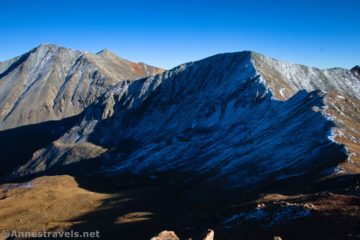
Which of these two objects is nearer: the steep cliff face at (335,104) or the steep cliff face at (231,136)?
the steep cliff face at (335,104)

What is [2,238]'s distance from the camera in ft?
235

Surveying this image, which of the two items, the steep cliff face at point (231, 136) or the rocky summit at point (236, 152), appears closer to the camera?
the rocky summit at point (236, 152)

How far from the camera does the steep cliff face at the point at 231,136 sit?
97.2 meters

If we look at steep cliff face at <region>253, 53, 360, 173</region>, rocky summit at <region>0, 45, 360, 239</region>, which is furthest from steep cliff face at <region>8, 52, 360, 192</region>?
steep cliff face at <region>253, 53, 360, 173</region>

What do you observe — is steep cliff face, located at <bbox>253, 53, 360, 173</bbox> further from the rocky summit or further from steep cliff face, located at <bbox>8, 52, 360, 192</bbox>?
steep cliff face, located at <bbox>8, 52, 360, 192</bbox>

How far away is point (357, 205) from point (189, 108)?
149 metres

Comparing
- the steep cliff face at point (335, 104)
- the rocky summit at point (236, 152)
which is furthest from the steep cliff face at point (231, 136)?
the steep cliff face at point (335, 104)

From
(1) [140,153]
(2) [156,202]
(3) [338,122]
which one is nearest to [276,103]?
(3) [338,122]

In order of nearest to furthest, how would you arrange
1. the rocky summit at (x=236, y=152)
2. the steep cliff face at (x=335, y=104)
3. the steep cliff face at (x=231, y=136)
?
the rocky summit at (x=236, y=152)
the steep cliff face at (x=335, y=104)
the steep cliff face at (x=231, y=136)

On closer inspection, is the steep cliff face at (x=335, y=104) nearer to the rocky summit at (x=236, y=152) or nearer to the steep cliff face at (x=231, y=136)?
the rocky summit at (x=236, y=152)

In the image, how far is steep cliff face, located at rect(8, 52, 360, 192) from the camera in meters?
97.2

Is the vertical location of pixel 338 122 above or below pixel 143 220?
above

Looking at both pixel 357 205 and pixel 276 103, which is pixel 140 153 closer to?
pixel 276 103

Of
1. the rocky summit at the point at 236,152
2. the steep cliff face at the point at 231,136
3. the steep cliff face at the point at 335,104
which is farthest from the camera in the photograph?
the steep cliff face at the point at 231,136
